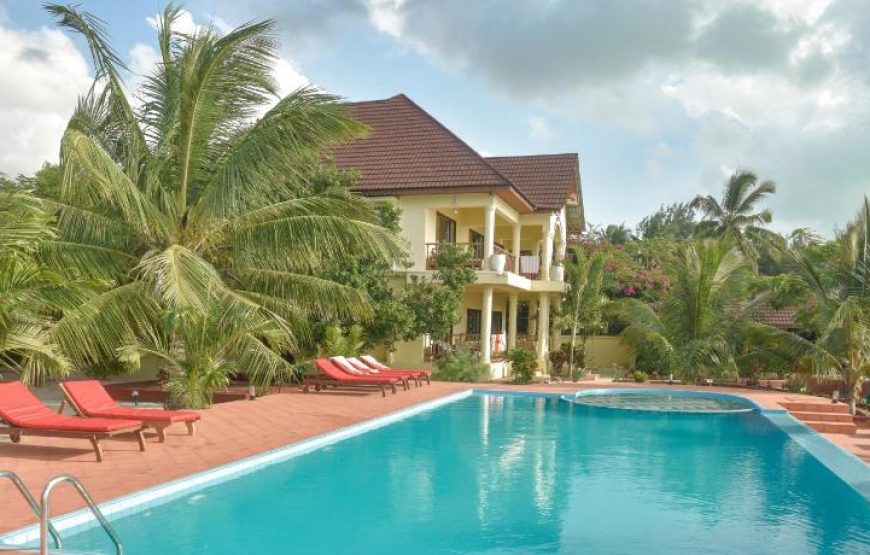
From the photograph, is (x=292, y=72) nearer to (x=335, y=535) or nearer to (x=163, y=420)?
(x=163, y=420)

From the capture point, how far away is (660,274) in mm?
31109

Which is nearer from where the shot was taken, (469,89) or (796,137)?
(796,137)

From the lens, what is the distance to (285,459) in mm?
9625

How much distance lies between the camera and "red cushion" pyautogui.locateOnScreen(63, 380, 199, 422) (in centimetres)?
919

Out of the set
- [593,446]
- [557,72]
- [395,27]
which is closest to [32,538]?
[593,446]

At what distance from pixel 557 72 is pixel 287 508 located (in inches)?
406

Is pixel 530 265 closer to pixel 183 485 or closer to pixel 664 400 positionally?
pixel 664 400

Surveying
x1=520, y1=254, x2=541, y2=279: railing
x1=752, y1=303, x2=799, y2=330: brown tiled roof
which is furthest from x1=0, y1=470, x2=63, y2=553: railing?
x1=752, y1=303, x2=799, y2=330: brown tiled roof

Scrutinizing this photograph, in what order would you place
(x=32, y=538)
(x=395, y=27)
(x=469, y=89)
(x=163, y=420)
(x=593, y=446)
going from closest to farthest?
(x=32, y=538)
(x=163, y=420)
(x=593, y=446)
(x=395, y=27)
(x=469, y=89)

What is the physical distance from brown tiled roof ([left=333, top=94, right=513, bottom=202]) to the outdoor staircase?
9511 mm

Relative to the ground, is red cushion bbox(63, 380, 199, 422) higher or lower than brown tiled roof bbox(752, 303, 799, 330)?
lower

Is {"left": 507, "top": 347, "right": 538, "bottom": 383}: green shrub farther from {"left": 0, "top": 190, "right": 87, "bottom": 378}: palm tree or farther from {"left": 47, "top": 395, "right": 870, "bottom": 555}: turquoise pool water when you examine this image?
{"left": 0, "top": 190, "right": 87, "bottom": 378}: palm tree

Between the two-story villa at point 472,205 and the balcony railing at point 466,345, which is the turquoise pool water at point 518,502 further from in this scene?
the two-story villa at point 472,205

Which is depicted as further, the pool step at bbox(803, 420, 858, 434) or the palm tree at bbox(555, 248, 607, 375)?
the palm tree at bbox(555, 248, 607, 375)
